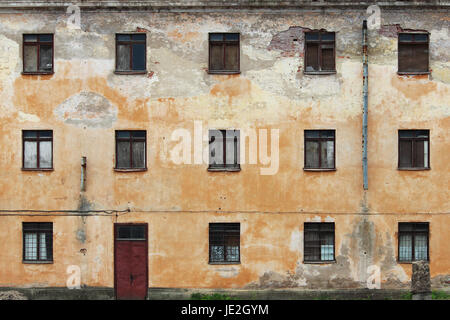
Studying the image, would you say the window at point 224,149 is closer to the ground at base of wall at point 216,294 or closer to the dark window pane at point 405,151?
the ground at base of wall at point 216,294

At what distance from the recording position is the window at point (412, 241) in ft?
61.3

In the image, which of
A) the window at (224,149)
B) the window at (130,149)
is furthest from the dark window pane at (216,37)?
the window at (130,149)

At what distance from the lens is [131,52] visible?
18906mm

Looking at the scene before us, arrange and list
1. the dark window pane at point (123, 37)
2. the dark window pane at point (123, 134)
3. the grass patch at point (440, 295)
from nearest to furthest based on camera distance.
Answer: the grass patch at point (440, 295) < the dark window pane at point (123, 134) < the dark window pane at point (123, 37)

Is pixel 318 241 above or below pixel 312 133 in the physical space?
below

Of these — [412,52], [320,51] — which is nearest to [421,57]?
[412,52]

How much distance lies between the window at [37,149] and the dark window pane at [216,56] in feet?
19.6

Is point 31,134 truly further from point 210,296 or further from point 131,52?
point 210,296

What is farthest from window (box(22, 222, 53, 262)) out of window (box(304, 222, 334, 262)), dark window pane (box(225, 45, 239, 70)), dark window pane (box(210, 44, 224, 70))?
window (box(304, 222, 334, 262))

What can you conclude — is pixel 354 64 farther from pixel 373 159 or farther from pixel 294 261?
pixel 294 261

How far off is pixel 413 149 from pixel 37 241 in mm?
13034

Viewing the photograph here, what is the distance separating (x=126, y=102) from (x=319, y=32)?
691 cm

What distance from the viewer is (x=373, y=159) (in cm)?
1869

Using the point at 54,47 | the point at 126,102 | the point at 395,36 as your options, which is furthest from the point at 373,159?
the point at 54,47
